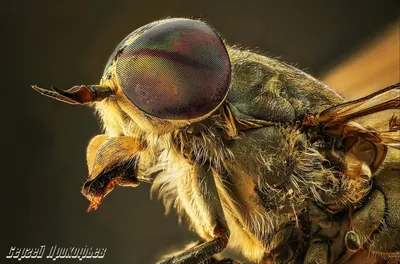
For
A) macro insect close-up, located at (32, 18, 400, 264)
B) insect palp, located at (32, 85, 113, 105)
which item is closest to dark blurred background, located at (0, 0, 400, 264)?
macro insect close-up, located at (32, 18, 400, 264)

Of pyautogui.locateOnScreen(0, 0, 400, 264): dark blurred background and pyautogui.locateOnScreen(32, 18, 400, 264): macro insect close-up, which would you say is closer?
pyautogui.locateOnScreen(32, 18, 400, 264): macro insect close-up

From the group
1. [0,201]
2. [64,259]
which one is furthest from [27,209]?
[64,259]

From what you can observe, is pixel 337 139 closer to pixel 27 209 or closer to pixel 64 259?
pixel 64 259

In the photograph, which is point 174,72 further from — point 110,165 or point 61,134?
point 61,134

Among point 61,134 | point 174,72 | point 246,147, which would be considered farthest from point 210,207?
point 61,134

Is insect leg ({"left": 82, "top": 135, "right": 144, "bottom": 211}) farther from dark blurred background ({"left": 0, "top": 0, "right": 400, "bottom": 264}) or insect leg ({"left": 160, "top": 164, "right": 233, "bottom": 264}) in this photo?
dark blurred background ({"left": 0, "top": 0, "right": 400, "bottom": 264})

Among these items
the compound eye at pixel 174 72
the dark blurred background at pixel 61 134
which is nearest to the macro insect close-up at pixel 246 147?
the compound eye at pixel 174 72
